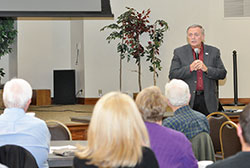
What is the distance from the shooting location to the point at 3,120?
114 inches

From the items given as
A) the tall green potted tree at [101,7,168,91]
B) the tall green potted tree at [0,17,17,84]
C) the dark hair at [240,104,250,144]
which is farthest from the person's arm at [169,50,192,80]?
the tall green potted tree at [0,17,17,84]

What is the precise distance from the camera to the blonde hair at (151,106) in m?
2.68

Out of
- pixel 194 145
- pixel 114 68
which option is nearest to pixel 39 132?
pixel 194 145

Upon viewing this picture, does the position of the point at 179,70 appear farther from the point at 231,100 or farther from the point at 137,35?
the point at 231,100

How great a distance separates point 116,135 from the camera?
1860 mm

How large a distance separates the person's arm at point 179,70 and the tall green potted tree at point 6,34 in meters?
7.18

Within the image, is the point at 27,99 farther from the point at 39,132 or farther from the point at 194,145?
the point at 194,145

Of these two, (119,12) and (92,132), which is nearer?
(92,132)

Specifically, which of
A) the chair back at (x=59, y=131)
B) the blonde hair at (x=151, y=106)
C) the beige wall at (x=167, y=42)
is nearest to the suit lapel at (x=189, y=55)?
the chair back at (x=59, y=131)

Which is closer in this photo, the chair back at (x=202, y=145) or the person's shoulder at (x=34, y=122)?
the person's shoulder at (x=34, y=122)

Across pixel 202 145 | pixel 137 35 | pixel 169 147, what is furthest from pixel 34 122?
pixel 137 35

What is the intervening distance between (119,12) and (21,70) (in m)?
3.09

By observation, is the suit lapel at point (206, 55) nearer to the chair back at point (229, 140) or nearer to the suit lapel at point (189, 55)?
the suit lapel at point (189, 55)

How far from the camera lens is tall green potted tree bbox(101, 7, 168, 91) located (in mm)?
10250
